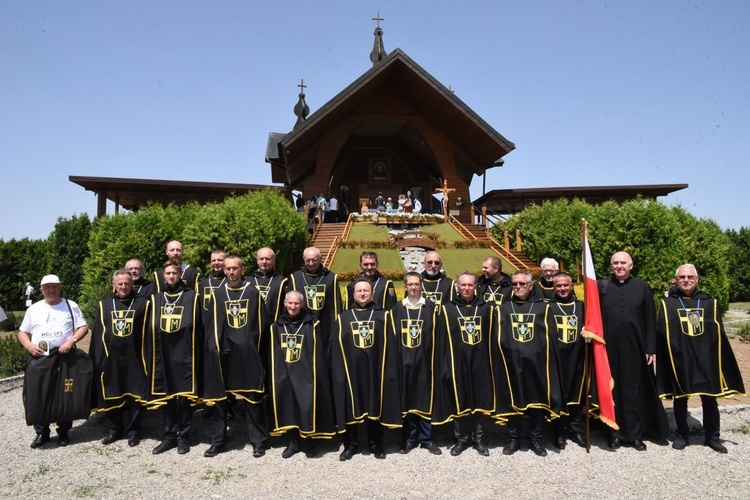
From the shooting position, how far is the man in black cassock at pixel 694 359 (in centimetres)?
569

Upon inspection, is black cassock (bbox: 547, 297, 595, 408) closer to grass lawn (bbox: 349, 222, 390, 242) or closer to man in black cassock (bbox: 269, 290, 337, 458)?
man in black cassock (bbox: 269, 290, 337, 458)

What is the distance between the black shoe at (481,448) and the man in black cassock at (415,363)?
44 centimetres

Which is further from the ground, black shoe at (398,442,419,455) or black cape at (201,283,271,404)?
black cape at (201,283,271,404)

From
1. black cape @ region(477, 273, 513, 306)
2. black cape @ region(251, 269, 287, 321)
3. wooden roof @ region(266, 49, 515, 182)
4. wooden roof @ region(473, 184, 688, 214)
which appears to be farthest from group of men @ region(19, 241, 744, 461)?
wooden roof @ region(473, 184, 688, 214)

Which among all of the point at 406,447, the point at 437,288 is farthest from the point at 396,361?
the point at 437,288

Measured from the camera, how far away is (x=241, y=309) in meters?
5.81

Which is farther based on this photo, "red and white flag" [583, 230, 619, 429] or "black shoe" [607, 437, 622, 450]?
"black shoe" [607, 437, 622, 450]

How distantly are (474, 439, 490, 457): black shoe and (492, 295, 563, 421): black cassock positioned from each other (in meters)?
0.36

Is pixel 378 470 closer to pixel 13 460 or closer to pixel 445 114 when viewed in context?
pixel 13 460

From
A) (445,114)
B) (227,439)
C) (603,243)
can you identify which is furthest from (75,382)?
(445,114)

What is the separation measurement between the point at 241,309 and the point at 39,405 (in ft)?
8.41

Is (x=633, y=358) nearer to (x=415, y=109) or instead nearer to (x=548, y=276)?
(x=548, y=276)

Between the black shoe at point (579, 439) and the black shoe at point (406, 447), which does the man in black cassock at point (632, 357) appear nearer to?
the black shoe at point (579, 439)

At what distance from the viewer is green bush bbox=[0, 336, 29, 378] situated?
31.7ft
